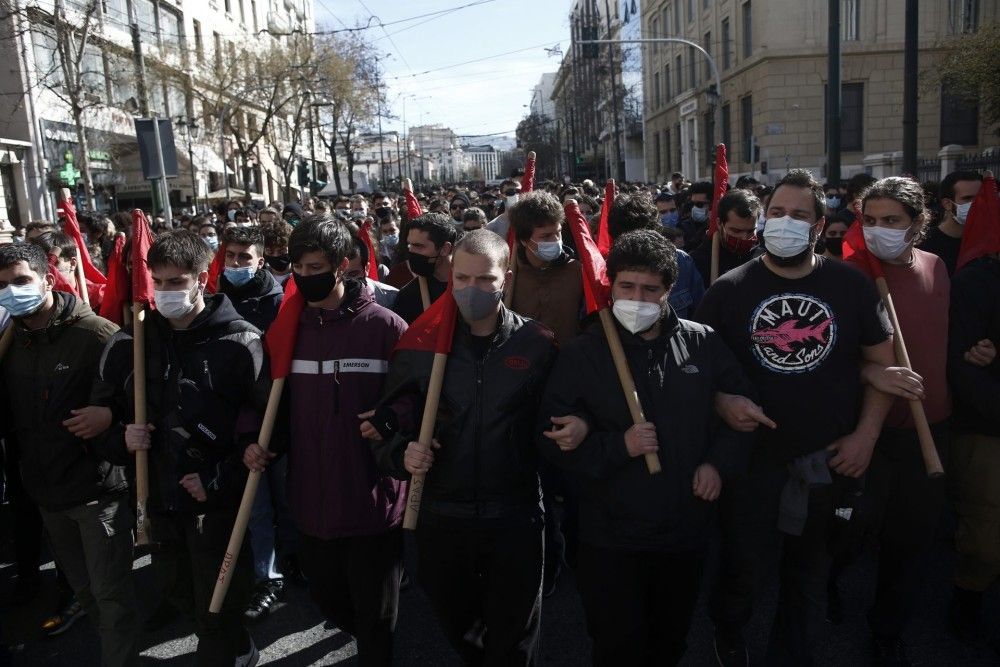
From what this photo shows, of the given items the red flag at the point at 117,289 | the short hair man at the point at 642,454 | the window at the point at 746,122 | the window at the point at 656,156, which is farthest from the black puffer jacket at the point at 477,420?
the window at the point at 656,156

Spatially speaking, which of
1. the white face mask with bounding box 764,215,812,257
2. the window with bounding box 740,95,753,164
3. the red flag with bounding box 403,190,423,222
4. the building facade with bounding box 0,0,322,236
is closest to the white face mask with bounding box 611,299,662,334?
the white face mask with bounding box 764,215,812,257

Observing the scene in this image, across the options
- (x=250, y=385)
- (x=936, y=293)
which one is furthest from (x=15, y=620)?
(x=936, y=293)

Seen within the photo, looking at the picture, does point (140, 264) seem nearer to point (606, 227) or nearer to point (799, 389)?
point (606, 227)

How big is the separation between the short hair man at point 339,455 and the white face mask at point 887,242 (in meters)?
2.02

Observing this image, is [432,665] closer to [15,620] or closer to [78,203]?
[15,620]

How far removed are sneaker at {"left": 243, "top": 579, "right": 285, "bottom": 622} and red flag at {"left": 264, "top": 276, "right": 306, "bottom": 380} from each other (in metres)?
1.71

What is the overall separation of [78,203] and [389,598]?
2398cm

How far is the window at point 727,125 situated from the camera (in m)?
34.9

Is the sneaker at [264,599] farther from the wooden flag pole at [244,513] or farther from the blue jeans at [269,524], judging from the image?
the wooden flag pole at [244,513]

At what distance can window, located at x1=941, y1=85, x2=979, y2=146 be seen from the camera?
29.5 meters

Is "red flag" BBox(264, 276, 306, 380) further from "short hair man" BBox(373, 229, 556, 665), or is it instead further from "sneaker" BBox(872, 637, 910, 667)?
"sneaker" BBox(872, 637, 910, 667)

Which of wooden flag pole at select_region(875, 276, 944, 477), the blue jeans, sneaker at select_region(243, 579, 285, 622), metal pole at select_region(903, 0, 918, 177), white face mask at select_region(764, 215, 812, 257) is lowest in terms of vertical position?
sneaker at select_region(243, 579, 285, 622)

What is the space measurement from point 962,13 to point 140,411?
111 feet

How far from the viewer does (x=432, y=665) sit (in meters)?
3.59
